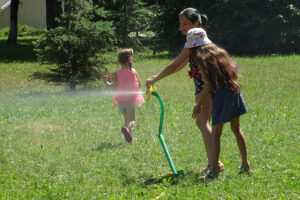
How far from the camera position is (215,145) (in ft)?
18.2

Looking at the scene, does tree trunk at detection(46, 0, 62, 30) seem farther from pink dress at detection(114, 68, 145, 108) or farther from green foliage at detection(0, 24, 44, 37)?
green foliage at detection(0, 24, 44, 37)

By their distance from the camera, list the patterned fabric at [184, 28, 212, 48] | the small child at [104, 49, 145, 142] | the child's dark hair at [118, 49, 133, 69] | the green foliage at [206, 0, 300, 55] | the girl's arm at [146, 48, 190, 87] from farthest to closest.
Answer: the green foliage at [206, 0, 300, 55] → the small child at [104, 49, 145, 142] → the child's dark hair at [118, 49, 133, 69] → the girl's arm at [146, 48, 190, 87] → the patterned fabric at [184, 28, 212, 48]

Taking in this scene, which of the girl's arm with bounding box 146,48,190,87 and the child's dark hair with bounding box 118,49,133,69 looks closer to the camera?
the girl's arm with bounding box 146,48,190,87

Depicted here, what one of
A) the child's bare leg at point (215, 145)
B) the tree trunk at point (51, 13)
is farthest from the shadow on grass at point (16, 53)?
the child's bare leg at point (215, 145)

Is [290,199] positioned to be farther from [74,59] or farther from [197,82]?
[74,59]

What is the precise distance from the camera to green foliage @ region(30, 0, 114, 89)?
1272 cm

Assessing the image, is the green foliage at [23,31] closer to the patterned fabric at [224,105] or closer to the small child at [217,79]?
the small child at [217,79]

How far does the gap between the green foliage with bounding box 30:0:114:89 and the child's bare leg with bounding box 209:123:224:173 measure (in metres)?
7.67

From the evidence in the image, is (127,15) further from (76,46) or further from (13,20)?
(13,20)

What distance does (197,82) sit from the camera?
223 inches

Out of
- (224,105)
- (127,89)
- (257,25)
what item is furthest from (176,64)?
(257,25)

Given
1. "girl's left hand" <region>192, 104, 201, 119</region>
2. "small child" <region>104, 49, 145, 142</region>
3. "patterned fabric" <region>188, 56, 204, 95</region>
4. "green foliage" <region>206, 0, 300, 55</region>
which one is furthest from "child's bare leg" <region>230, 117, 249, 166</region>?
"green foliage" <region>206, 0, 300, 55</region>

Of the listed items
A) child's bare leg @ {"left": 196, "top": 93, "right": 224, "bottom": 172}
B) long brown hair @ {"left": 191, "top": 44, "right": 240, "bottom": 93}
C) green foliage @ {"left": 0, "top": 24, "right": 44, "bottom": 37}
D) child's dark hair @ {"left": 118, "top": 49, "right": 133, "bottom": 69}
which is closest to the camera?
long brown hair @ {"left": 191, "top": 44, "right": 240, "bottom": 93}

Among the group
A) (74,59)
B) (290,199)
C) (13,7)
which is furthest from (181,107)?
(13,7)
